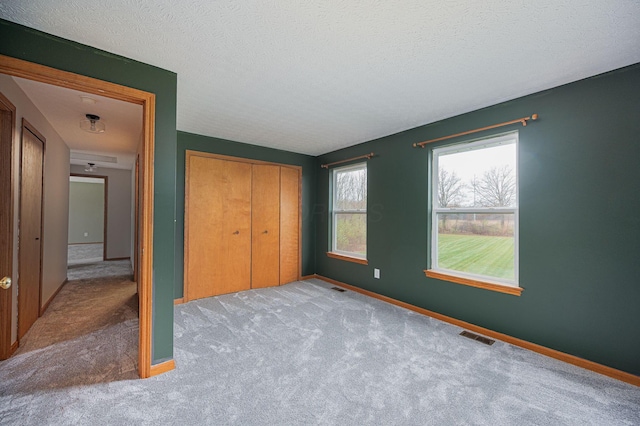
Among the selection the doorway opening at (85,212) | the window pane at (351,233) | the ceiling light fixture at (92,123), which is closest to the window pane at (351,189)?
the window pane at (351,233)

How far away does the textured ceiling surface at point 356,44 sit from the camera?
1.51 metres

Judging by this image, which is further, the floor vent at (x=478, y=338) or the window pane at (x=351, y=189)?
the window pane at (x=351, y=189)

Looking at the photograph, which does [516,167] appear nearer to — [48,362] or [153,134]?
[153,134]

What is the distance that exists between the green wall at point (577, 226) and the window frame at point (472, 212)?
72 mm

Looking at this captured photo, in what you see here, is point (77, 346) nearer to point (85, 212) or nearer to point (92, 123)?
point (92, 123)

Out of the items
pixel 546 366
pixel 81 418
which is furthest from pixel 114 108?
pixel 546 366

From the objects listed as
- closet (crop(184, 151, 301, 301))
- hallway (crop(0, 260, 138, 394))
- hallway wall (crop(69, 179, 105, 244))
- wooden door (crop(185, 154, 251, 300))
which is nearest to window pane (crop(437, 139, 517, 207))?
closet (crop(184, 151, 301, 301))

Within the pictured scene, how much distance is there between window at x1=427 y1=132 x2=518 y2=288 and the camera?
9.02 ft

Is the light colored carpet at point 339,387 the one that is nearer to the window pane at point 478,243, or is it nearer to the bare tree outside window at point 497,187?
the window pane at point 478,243

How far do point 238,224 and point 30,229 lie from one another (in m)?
2.21

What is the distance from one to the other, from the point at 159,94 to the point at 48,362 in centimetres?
230

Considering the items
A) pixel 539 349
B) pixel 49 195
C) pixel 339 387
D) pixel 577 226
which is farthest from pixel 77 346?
pixel 577 226

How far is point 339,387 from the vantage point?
1.92 m

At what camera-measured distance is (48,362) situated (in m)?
2.20
